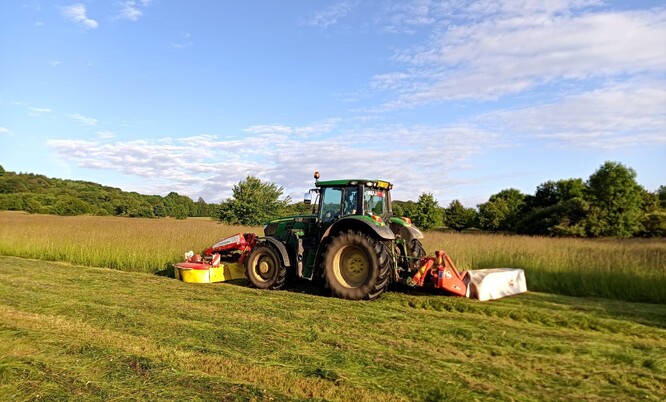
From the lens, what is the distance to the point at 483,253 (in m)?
11.4

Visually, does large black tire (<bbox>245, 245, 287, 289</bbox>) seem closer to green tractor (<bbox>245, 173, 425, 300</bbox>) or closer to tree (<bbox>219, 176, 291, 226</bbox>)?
green tractor (<bbox>245, 173, 425, 300</bbox>)

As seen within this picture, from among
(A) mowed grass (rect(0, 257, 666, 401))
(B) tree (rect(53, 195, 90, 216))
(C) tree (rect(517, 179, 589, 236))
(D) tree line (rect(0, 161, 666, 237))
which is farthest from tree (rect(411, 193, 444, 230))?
(B) tree (rect(53, 195, 90, 216))

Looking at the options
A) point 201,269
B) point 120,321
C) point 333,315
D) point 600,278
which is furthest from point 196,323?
point 600,278

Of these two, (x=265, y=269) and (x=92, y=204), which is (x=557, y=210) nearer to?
(x=265, y=269)

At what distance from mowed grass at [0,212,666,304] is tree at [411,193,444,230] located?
908cm

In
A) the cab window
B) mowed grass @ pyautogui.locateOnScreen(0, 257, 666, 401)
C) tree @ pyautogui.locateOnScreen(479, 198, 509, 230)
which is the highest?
tree @ pyautogui.locateOnScreen(479, 198, 509, 230)

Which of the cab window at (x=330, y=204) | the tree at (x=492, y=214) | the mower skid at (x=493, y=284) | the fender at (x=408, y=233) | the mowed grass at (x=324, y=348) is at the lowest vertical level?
the mowed grass at (x=324, y=348)

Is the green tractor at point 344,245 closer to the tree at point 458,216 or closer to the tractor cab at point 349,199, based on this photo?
the tractor cab at point 349,199

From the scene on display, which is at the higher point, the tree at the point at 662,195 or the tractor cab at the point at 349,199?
the tree at the point at 662,195

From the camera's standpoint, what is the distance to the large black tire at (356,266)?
284 inches

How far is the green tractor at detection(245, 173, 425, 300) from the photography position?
7367 mm

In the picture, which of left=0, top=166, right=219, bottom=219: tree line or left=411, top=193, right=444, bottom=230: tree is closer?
left=411, top=193, right=444, bottom=230: tree

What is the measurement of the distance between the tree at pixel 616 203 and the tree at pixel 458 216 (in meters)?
12.3

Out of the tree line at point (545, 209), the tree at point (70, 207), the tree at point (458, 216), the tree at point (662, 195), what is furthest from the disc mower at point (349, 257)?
the tree at point (70, 207)
